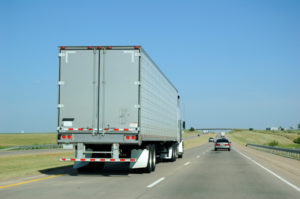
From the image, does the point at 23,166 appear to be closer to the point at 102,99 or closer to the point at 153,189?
the point at 102,99

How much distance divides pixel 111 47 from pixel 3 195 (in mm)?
6301

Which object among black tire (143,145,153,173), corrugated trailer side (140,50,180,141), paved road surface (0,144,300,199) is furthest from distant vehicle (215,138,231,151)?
paved road surface (0,144,300,199)

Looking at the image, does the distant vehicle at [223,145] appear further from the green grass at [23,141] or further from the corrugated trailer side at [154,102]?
the green grass at [23,141]

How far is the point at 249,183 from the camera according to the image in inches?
486

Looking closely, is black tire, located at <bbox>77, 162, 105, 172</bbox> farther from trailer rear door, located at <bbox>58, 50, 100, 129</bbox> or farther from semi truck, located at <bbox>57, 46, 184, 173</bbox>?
trailer rear door, located at <bbox>58, 50, 100, 129</bbox>

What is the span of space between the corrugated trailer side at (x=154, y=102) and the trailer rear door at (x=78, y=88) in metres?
1.69

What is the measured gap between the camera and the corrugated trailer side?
1380cm

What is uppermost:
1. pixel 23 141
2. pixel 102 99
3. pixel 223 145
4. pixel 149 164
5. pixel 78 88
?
pixel 78 88

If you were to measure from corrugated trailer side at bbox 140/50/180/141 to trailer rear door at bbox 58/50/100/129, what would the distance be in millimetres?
1686

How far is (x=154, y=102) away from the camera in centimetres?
1608

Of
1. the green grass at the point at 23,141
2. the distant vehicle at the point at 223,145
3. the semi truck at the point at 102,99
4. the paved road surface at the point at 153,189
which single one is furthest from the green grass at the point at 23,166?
the green grass at the point at 23,141

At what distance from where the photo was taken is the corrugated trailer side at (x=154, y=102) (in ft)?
45.3

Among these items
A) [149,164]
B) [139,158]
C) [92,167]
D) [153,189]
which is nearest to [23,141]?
[92,167]

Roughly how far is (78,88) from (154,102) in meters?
3.77
